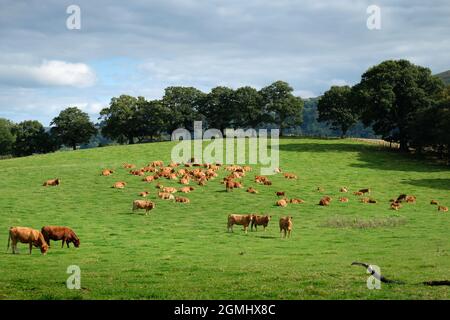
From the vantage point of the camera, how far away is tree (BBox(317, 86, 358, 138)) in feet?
359

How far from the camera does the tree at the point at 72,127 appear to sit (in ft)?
392

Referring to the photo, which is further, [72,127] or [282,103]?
[72,127]

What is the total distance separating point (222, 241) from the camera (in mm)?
26891

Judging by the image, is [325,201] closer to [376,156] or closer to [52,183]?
[52,183]

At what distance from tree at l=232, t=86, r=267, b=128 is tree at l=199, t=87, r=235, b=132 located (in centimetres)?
161

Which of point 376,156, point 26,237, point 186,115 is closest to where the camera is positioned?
point 26,237

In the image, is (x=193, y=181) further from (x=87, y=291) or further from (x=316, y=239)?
(x=87, y=291)

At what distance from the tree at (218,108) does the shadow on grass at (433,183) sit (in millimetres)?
66874

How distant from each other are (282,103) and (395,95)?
36.8m

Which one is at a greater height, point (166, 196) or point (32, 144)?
point (32, 144)

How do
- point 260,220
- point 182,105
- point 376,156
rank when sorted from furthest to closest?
1. point 182,105
2. point 376,156
3. point 260,220

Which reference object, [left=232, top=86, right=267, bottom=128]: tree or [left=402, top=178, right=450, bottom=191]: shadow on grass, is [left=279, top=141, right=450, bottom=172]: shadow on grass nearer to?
[left=402, top=178, right=450, bottom=191]: shadow on grass

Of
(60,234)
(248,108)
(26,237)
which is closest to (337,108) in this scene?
(248,108)

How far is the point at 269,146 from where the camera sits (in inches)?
3182
